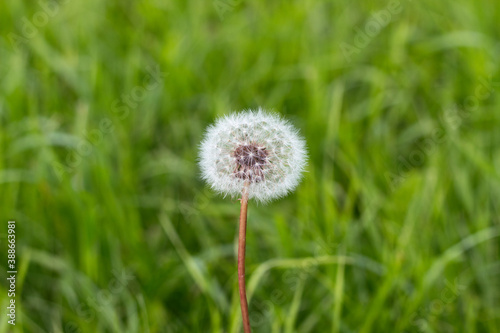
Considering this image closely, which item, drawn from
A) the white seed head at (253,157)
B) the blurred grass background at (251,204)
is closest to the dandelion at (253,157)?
the white seed head at (253,157)

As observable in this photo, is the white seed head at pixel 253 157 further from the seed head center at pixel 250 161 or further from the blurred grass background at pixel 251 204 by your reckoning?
the blurred grass background at pixel 251 204

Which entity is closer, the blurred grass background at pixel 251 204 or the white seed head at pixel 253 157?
the white seed head at pixel 253 157

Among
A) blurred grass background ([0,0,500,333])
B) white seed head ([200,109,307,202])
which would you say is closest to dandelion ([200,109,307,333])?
white seed head ([200,109,307,202])

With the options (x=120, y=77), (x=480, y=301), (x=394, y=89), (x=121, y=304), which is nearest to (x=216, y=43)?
(x=120, y=77)

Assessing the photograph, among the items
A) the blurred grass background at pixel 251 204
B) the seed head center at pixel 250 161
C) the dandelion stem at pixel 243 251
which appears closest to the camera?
the dandelion stem at pixel 243 251

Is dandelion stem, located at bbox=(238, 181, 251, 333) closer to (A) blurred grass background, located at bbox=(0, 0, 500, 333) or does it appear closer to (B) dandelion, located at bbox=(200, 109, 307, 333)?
(B) dandelion, located at bbox=(200, 109, 307, 333)

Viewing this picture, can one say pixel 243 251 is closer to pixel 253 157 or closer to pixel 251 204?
pixel 253 157

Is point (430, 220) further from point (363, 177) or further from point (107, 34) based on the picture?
point (107, 34)
